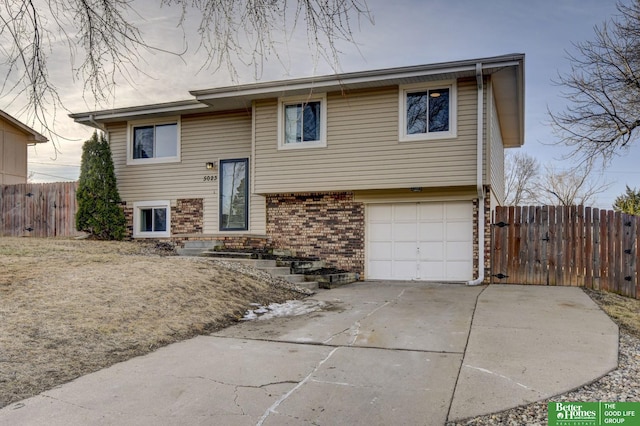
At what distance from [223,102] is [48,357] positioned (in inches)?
357

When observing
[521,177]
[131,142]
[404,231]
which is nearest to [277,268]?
[404,231]

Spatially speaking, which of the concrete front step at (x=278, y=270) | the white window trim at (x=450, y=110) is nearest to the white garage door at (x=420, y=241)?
the white window trim at (x=450, y=110)

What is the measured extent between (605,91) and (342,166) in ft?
25.8

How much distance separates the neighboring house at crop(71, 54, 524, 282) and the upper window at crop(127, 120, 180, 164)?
0.04 metres

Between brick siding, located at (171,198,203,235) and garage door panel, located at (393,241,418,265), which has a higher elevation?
brick siding, located at (171,198,203,235)

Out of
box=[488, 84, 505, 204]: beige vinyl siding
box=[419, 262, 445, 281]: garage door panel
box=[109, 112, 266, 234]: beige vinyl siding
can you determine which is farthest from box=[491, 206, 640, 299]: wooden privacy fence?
box=[109, 112, 266, 234]: beige vinyl siding

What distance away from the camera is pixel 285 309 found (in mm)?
7895

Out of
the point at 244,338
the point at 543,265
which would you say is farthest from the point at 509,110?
the point at 244,338

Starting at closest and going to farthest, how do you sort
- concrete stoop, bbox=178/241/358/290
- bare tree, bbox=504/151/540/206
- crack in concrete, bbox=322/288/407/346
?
crack in concrete, bbox=322/288/407/346 → concrete stoop, bbox=178/241/358/290 → bare tree, bbox=504/151/540/206

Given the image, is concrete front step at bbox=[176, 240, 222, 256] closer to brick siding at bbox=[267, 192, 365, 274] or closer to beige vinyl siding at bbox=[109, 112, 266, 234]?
beige vinyl siding at bbox=[109, 112, 266, 234]

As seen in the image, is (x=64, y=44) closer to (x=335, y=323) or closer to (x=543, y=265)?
(x=335, y=323)

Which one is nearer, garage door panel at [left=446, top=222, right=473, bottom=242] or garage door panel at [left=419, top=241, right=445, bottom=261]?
garage door panel at [left=446, top=222, right=473, bottom=242]

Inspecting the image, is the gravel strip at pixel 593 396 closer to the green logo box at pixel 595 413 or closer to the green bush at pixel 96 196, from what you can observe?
the green logo box at pixel 595 413

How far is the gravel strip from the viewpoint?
11.1ft
